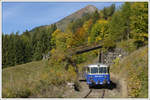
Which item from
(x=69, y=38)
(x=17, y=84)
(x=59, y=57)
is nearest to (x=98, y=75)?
(x=59, y=57)

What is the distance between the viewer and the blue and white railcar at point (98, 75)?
69.7 ft

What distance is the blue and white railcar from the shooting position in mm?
21250

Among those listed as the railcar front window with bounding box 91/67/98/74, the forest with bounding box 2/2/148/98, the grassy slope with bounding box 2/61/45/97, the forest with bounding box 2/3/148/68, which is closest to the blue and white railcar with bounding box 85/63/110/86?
the railcar front window with bounding box 91/67/98/74

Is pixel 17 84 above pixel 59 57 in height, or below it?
below

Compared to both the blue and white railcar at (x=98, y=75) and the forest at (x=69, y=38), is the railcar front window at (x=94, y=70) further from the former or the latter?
the forest at (x=69, y=38)

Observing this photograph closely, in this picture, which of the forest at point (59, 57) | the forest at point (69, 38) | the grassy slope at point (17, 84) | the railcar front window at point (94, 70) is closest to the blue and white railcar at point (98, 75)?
the railcar front window at point (94, 70)

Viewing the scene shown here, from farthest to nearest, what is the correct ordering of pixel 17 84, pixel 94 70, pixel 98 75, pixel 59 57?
pixel 59 57, pixel 94 70, pixel 98 75, pixel 17 84

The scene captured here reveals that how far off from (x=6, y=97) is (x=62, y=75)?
7847mm

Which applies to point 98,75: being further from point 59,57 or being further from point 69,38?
point 69,38

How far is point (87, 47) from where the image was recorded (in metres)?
41.4

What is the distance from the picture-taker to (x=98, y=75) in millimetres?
21453

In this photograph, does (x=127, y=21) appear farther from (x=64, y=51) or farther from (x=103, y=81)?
(x=103, y=81)

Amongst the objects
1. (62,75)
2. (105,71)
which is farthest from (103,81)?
(62,75)

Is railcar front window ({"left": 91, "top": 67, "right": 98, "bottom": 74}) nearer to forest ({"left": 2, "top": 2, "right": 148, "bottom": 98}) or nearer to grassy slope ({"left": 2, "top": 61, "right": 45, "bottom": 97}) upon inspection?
forest ({"left": 2, "top": 2, "right": 148, "bottom": 98})
